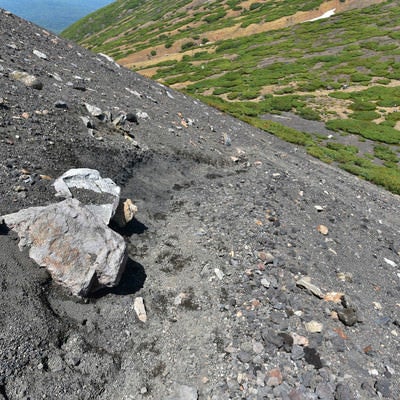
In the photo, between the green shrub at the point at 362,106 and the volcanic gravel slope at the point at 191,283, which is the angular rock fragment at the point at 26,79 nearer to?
the volcanic gravel slope at the point at 191,283

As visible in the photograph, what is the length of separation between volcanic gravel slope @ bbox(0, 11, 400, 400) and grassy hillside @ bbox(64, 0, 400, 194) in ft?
53.4

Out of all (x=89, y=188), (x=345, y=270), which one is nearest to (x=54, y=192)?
(x=89, y=188)

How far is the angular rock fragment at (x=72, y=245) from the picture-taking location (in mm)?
7555

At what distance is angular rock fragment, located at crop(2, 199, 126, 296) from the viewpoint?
7555 mm

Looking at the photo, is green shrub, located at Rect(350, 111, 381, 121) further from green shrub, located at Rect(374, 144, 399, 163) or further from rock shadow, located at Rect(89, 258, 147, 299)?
rock shadow, located at Rect(89, 258, 147, 299)

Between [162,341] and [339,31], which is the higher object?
[162,341]

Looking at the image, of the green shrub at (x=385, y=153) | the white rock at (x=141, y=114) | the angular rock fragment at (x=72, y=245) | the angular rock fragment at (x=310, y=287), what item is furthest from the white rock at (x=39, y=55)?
the green shrub at (x=385, y=153)

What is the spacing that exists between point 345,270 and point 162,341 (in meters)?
6.98

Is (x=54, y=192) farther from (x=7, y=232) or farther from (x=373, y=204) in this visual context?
(x=373, y=204)

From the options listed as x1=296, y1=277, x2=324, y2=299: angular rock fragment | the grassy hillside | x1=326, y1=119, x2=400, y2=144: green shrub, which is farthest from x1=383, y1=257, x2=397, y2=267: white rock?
x1=326, y1=119, x2=400, y2=144: green shrub

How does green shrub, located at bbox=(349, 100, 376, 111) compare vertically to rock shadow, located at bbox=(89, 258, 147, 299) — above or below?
A: below

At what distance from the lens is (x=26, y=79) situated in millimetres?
15234

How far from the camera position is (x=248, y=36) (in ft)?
385

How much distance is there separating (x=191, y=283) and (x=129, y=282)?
5.47 ft
